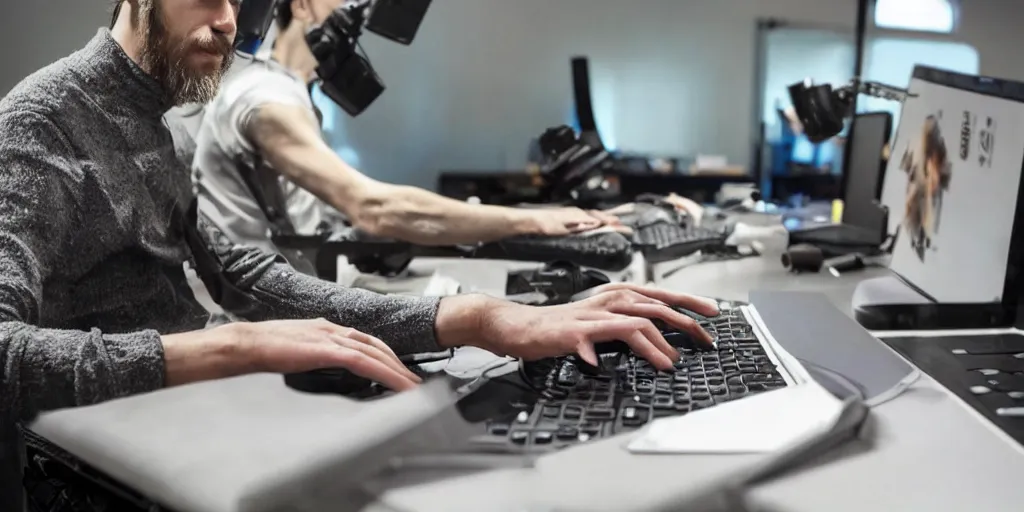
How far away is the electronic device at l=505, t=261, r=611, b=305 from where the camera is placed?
3.16ft

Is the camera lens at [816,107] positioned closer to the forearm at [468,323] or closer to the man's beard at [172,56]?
the forearm at [468,323]

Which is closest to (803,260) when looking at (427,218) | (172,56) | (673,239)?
(673,239)

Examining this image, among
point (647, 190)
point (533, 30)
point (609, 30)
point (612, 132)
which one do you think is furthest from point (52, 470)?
point (647, 190)

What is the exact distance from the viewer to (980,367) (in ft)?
2.87

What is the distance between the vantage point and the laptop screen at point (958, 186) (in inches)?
42.6

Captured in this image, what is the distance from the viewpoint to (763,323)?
93cm

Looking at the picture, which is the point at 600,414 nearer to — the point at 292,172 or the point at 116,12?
the point at 116,12

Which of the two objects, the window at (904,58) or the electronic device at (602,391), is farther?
the window at (904,58)

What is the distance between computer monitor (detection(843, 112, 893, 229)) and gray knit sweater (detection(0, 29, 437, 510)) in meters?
1.27

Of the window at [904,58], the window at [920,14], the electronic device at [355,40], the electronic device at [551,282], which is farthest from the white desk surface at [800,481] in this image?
the window at [920,14]

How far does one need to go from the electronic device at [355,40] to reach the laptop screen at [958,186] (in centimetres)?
76

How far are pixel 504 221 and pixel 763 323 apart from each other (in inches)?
18.2

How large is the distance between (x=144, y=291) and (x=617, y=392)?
0.44 m

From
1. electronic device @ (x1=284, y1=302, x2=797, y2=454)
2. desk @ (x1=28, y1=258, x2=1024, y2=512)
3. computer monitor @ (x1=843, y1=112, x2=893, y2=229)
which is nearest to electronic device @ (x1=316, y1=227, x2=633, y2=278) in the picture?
electronic device @ (x1=284, y1=302, x2=797, y2=454)
